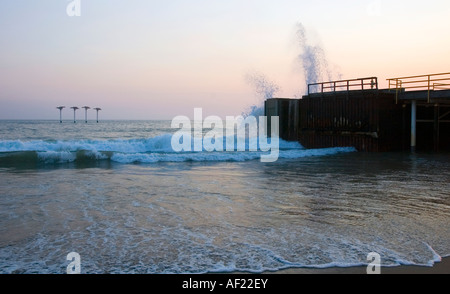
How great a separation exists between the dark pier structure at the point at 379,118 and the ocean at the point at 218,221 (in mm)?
10550

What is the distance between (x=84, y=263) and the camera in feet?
16.4

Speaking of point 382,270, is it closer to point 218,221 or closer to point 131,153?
point 218,221

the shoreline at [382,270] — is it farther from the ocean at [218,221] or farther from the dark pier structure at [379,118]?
the dark pier structure at [379,118]

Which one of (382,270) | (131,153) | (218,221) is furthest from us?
(131,153)

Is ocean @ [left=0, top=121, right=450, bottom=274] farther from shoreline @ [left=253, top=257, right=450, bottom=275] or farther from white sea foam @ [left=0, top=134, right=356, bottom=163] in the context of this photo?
white sea foam @ [left=0, top=134, right=356, bottom=163]

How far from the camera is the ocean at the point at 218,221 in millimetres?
5168

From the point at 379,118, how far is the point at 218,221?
2018 centimetres

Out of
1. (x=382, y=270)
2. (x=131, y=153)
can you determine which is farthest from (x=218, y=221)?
(x=131, y=153)

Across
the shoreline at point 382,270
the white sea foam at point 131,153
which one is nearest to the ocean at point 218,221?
the shoreline at point 382,270

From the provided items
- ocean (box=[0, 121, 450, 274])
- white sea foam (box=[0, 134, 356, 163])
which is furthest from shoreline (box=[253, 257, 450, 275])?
white sea foam (box=[0, 134, 356, 163])

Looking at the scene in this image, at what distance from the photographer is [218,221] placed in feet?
23.9

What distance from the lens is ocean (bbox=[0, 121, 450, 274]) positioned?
5.17 meters
